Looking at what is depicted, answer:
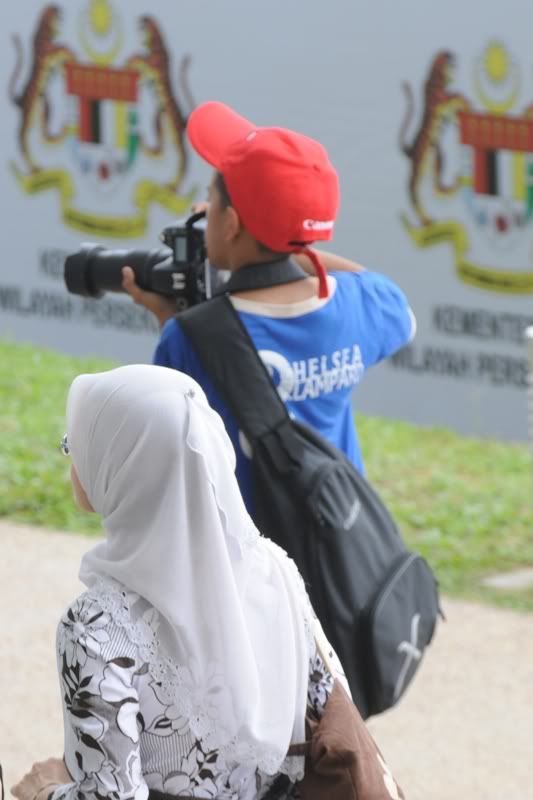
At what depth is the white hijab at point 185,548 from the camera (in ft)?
6.18

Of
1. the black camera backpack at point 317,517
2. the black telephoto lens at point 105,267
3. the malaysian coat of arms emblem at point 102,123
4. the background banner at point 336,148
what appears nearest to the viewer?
the black camera backpack at point 317,517

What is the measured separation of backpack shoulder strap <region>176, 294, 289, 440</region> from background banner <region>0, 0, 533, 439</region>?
5697 millimetres

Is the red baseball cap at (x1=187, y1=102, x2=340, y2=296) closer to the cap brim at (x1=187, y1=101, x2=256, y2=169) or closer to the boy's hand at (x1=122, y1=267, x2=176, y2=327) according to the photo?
the cap brim at (x1=187, y1=101, x2=256, y2=169)

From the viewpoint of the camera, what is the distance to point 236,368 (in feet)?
9.45

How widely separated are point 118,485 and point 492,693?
9.15 feet

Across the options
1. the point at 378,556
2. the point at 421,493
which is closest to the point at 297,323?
→ the point at 378,556

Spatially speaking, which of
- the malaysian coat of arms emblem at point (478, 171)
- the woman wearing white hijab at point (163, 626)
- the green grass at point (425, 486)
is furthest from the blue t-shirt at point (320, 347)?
the malaysian coat of arms emblem at point (478, 171)

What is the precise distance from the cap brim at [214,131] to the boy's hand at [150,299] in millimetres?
298

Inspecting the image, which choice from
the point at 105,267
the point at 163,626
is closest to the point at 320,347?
the point at 105,267

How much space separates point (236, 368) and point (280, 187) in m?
0.36

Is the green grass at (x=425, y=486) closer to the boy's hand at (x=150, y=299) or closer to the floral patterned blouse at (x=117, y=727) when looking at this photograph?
the boy's hand at (x=150, y=299)

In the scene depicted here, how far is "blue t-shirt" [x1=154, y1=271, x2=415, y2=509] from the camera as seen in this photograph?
291 cm

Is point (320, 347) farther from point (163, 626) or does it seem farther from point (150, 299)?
point (163, 626)

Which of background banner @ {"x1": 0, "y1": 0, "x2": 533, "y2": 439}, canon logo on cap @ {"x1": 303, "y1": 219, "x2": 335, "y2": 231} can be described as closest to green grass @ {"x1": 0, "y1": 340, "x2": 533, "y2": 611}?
background banner @ {"x1": 0, "y1": 0, "x2": 533, "y2": 439}
